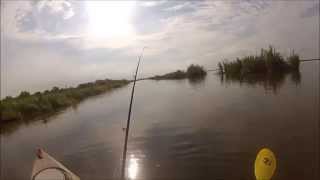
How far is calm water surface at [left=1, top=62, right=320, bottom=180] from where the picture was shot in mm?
7062

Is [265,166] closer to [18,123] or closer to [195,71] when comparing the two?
[18,123]

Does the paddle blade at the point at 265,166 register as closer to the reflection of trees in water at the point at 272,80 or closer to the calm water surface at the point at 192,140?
the calm water surface at the point at 192,140

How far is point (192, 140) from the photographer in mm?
9172

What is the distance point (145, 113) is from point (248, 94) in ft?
13.3

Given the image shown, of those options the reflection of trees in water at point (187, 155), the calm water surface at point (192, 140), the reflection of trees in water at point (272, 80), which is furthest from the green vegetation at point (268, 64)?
the reflection of trees in water at point (187, 155)

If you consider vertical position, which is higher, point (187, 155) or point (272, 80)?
point (272, 80)

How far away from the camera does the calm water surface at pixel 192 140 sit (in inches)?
278

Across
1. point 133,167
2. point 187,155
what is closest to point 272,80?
point 187,155

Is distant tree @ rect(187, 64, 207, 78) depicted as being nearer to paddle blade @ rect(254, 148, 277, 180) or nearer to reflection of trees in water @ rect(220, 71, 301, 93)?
reflection of trees in water @ rect(220, 71, 301, 93)

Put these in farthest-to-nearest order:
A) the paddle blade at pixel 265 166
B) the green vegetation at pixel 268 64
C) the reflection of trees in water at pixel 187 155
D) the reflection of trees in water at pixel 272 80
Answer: the green vegetation at pixel 268 64, the reflection of trees in water at pixel 272 80, the reflection of trees in water at pixel 187 155, the paddle blade at pixel 265 166

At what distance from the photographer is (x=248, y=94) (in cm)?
1625

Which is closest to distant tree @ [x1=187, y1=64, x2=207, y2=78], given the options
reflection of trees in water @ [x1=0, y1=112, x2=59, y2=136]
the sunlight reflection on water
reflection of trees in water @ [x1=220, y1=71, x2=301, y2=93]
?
reflection of trees in water @ [x1=220, y1=71, x2=301, y2=93]

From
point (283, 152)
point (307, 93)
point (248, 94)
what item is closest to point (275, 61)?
point (248, 94)

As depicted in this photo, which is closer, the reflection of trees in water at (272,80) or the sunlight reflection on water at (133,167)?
the sunlight reflection on water at (133,167)
